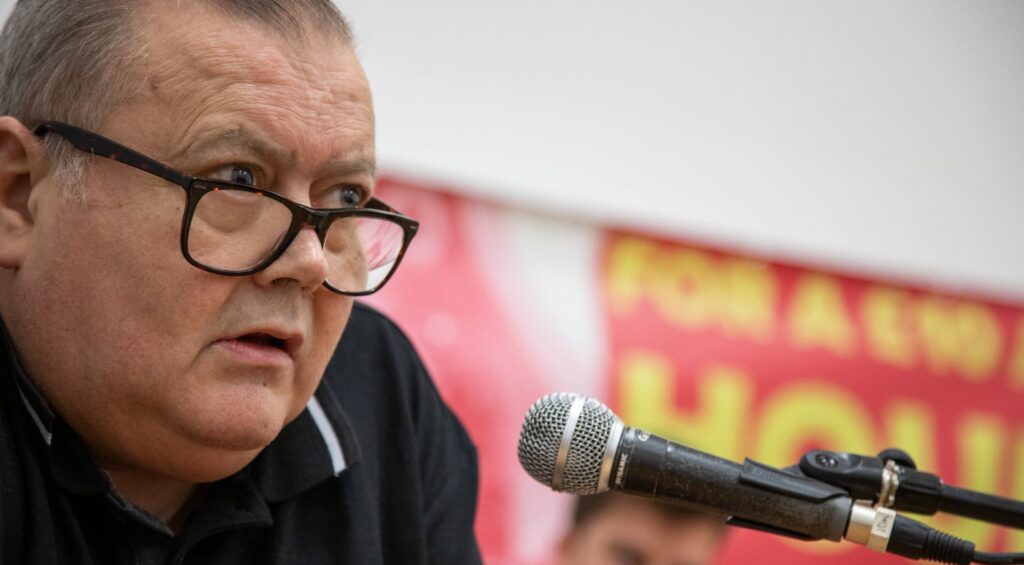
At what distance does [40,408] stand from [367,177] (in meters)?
0.52

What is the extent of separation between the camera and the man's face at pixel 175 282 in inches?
49.5

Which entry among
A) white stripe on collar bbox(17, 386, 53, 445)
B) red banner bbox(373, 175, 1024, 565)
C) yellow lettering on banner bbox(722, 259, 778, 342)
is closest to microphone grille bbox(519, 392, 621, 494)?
white stripe on collar bbox(17, 386, 53, 445)

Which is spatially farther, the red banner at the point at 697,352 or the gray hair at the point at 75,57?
the red banner at the point at 697,352

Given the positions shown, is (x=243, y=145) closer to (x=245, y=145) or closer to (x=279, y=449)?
(x=245, y=145)

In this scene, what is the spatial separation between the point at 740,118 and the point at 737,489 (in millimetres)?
2155

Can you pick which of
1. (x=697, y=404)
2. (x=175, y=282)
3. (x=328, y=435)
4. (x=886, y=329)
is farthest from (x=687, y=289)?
(x=175, y=282)

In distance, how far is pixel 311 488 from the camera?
157 centimetres

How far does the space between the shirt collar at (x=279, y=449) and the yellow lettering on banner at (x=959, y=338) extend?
201 centimetres

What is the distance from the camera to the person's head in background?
101 inches

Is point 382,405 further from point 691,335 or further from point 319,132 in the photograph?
point 691,335

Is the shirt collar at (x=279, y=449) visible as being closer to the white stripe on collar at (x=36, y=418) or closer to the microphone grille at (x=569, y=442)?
the white stripe on collar at (x=36, y=418)

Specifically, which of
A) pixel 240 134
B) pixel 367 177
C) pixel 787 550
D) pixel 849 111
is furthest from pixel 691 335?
pixel 240 134

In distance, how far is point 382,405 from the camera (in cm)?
178

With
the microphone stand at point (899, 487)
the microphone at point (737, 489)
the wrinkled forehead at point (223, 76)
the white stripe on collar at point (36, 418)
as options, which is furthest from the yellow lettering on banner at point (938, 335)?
the white stripe on collar at point (36, 418)
